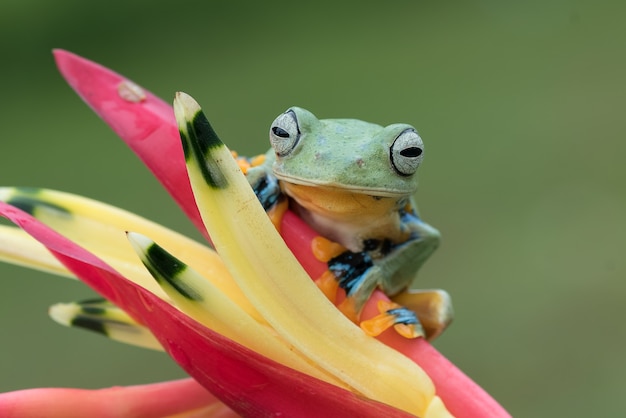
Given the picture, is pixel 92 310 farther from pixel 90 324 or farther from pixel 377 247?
pixel 377 247

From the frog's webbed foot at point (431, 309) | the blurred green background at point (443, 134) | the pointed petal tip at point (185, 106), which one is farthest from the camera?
the blurred green background at point (443, 134)

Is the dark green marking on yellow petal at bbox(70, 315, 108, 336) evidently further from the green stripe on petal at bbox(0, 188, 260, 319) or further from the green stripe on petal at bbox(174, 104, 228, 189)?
the green stripe on petal at bbox(174, 104, 228, 189)

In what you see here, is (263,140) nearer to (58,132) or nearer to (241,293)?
(58,132)

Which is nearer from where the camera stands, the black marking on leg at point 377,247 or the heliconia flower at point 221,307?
the heliconia flower at point 221,307

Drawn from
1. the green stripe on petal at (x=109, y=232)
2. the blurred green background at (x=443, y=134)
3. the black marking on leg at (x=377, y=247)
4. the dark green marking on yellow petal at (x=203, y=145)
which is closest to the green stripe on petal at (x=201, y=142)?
the dark green marking on yellow petal at (x=203, y=145)

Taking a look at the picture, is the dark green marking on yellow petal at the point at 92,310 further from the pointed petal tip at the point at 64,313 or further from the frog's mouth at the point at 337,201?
the frog's mouth at the point at 337,201

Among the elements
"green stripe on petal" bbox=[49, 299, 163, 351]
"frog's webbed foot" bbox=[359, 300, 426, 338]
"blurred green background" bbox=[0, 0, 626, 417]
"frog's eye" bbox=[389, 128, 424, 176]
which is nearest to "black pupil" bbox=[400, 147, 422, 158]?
"frog's eye" bbox=[389, 128, 424, 176]

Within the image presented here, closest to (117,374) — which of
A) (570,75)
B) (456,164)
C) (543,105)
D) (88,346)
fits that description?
(88,346)
